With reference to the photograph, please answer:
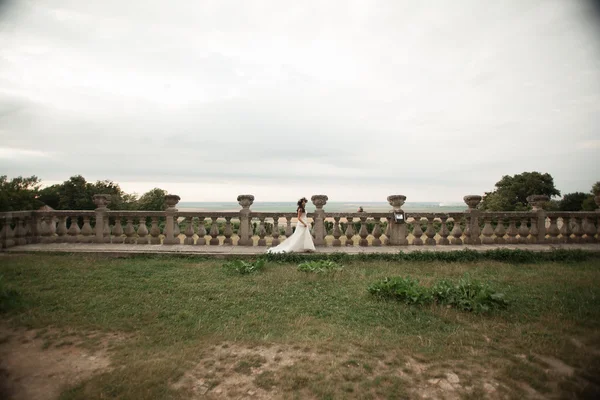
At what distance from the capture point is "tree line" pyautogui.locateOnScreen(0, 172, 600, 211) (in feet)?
51.0

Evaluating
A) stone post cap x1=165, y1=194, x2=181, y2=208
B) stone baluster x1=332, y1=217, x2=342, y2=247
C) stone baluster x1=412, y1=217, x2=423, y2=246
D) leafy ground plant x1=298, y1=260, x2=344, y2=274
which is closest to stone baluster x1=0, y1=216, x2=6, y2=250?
stone post cap x1=165, y1=194, x2=181, y2=208

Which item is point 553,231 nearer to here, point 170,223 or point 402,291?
point 402,291

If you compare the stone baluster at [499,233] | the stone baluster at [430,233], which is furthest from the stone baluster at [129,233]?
the stone baluster at [499,233]

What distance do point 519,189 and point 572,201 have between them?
6.90 meters

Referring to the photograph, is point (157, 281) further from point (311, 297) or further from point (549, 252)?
point (549, 252)

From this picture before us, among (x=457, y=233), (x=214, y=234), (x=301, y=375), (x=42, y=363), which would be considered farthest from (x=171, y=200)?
(x=457, y=233)

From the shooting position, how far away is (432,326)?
4.25 m

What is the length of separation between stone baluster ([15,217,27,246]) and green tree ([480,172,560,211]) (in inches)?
1207

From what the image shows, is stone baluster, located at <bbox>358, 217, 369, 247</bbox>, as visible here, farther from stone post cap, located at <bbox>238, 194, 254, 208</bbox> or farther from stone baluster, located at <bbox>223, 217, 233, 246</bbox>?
stone baluster, located at <bbox>223, 217, 233, 246</bbox>

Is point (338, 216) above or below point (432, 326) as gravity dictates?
above

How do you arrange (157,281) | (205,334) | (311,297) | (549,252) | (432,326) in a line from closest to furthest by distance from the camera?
(205,334) → (432,326) → (311,297) → (157,281) → (549,252)

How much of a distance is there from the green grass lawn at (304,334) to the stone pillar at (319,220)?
2990mm

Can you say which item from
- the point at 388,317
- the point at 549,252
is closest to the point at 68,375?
the point at 388,317

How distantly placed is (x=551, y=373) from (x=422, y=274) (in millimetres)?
4212
